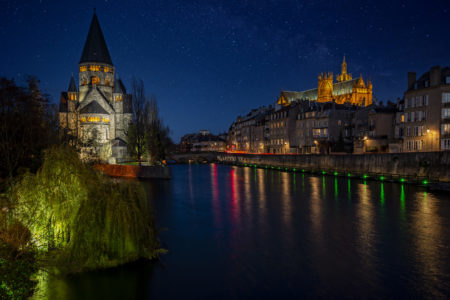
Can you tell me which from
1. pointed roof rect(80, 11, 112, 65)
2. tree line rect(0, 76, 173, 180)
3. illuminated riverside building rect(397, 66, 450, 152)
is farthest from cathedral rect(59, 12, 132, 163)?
illuminated riverside building rect(397, 66, 450, 152)

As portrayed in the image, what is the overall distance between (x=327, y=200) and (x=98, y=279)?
23.5 m

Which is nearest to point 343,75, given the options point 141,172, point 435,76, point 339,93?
point 339,93

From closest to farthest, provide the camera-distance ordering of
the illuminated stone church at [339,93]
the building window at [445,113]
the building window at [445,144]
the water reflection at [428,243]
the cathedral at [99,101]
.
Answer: the water reflection at [428,243] < the building window at [445,144] < the building window at [445,113] < the cathedral at [99,101] < the illuminated stone church at [339,93]

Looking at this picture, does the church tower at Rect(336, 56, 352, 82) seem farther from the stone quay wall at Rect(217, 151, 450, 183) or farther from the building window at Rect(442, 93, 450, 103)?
the building window at Rect(442, 93, 450, 103)

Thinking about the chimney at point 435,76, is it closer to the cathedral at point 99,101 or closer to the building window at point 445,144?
the building window at point 445,144

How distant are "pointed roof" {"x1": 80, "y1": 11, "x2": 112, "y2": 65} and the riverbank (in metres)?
51.8

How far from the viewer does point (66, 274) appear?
38.7 feet

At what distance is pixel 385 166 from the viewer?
150 feet

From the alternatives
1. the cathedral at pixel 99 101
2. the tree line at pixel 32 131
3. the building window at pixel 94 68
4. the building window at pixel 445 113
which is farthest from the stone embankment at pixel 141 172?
the building window at pixel 445 113

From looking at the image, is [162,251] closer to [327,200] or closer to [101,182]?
[101,182]

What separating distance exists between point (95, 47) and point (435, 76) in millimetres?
72398

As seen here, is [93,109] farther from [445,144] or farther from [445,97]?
[445,144]

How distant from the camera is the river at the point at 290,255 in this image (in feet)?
38.5

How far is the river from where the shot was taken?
11.8 metres
